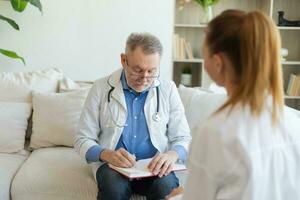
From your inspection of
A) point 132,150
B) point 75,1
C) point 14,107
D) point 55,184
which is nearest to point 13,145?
point 14,107

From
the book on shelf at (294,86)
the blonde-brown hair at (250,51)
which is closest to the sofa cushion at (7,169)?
the blonde-brown hair at (250,51)

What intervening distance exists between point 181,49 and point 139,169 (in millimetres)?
1895

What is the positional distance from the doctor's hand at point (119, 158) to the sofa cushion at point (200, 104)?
566mm

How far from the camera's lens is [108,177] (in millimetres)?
1837

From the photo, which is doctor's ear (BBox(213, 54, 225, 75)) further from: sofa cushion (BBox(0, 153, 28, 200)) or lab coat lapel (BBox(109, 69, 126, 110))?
sofa cushion (BBox(0, 153, 28, 200))

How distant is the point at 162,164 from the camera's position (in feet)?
5.93

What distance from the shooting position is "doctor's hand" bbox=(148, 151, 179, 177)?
178cm

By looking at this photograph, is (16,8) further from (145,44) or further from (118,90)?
(145,44)

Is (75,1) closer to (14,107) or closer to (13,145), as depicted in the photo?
(14,107)

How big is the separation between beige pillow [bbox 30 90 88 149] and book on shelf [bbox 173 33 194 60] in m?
1.20

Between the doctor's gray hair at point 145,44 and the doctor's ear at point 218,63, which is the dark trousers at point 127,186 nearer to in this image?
the doctor's gray hair at point 145,44

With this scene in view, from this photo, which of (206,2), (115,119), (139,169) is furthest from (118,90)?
(206,2)

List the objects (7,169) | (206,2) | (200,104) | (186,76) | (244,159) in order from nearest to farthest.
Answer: (244,159) < (7,169) < (200,104) < (206,2) < (186,76)

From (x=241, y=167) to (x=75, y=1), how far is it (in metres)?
2.20
